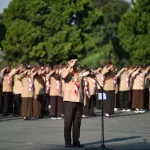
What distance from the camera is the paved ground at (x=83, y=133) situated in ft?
59.4

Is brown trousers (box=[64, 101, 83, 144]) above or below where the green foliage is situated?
below

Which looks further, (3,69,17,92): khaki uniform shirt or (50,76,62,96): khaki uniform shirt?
(3,69,17,92): khaki uniform shirt

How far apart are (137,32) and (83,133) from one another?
128 feet

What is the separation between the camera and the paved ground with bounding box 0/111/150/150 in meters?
18.1

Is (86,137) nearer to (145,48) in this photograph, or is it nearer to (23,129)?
(23,129)

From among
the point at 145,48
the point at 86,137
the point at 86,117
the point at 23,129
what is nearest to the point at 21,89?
the point at 86,117

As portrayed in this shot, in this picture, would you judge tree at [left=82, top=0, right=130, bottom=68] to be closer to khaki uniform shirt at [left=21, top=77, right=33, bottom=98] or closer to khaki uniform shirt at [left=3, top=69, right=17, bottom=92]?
khaki uniform shirt at [left=3, top=69, right=17, bottom=92]

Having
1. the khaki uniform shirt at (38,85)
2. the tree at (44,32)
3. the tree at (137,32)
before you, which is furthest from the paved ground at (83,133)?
the tree at (44,32)

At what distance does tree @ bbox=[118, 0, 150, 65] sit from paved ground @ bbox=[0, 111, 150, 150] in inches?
1179

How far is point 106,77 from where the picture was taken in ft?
95.2

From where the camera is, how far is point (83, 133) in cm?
2138

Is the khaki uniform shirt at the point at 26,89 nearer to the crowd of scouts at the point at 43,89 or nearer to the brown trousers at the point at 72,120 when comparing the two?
the crowd of scouts at the point at 43,89

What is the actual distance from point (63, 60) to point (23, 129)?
3927 centimetres

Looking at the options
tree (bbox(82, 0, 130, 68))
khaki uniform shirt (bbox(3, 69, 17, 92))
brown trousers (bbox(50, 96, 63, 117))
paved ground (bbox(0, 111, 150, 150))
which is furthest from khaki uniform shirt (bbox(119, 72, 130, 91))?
tree (bbox(82, 0, 130, 68))
